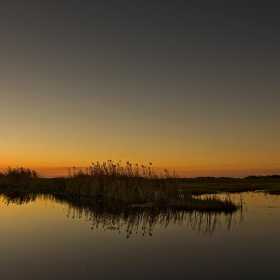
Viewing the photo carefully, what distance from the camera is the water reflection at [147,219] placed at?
14.5 meters

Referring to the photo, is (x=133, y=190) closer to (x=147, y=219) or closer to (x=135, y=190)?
(x=135, y=190)

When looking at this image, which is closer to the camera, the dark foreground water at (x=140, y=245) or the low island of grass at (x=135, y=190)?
the dark foreground water at (x=140, y=245)

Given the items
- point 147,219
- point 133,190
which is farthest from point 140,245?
point 133,190

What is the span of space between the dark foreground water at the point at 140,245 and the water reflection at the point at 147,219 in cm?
4

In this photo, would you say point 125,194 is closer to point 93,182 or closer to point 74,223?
point 93,182

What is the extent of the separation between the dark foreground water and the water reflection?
0.04 metres

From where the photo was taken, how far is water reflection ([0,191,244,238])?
14.5 m

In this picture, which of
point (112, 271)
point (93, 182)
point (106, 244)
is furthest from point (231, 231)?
point (93, 182)

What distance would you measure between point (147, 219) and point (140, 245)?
479 centimetres

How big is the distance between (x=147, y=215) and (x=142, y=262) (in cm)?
774

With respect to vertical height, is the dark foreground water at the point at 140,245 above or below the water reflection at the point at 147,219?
below

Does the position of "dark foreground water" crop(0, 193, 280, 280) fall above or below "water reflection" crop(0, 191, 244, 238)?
below

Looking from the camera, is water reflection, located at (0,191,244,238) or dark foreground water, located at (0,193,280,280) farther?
water reflection, located at (0,191,244,238)

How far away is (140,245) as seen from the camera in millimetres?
11773
